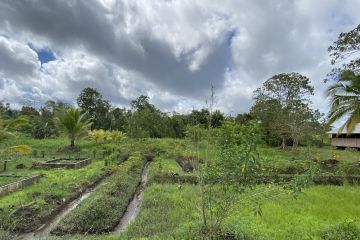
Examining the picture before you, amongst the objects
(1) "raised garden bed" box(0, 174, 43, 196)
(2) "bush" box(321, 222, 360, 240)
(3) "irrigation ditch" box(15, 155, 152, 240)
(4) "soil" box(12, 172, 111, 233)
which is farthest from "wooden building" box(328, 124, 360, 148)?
(4) "soil" box(12, 172, 111, 233)

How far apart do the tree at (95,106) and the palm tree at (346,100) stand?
29653 mm

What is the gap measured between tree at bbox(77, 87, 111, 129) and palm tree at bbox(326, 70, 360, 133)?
1167 inches

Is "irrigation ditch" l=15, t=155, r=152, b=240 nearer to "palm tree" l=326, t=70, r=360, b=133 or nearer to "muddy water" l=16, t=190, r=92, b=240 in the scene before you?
"muddy water" l=16, t=190, r=92, b=240

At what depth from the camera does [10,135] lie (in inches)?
481

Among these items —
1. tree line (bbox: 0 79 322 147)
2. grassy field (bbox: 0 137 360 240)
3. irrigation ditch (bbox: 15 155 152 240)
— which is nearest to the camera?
grassy field (bbox: 0 137 360 240)

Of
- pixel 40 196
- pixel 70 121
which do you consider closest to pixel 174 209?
pixel 40 196

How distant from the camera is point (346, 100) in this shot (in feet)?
45.8

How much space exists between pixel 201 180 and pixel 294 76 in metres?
23.6

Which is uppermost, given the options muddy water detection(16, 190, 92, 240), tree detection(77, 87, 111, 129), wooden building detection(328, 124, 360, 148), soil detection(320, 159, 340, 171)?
tree detection(77, 87, 111, 129)

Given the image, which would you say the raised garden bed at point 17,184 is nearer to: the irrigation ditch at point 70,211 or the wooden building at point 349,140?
the irrigation ditch at point 70,211

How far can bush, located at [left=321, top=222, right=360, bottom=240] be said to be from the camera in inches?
199

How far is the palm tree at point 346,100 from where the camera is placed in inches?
528

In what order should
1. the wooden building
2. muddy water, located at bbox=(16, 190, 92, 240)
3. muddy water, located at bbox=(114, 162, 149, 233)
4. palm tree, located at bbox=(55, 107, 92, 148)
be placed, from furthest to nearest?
the wooden building < palm tree, located at bbox=(55, 107, 92, 148) < muddy water, located at bbox=(114, 162, 149, 233) < muddy water, located at bbox=(16, 190, 92, 240)

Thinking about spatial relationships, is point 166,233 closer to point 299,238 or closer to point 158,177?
point 299,238
